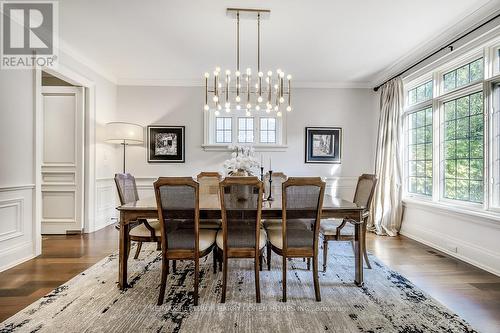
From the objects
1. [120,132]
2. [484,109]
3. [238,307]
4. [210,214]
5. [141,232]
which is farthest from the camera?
[120,132]

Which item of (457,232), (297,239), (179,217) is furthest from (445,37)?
(179,217)

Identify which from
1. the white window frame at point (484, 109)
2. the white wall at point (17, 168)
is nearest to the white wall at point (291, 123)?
the white window frame at point (484, 109)

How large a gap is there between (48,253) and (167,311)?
7.45 ft

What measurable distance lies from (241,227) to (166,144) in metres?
3.30

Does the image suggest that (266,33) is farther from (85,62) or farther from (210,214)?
(85,62)

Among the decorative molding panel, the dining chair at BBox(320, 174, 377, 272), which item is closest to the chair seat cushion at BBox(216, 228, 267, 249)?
the dining chair at BBox(320, 174, 377, 272)

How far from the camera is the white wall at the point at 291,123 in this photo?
196 inches

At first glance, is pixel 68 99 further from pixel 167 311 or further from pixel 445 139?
pixel 445 139

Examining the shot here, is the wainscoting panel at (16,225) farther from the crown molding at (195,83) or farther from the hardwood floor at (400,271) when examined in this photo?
the crown molding at (195,83)

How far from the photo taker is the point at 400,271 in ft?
8.90

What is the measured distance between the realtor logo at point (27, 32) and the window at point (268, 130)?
3.40m

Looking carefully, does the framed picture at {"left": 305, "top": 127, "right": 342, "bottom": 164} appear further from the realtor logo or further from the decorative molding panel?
the decorative molding panel

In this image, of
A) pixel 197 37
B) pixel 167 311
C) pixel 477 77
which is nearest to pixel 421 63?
pixel 477 77

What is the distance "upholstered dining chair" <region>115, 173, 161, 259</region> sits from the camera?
2.39 metres
